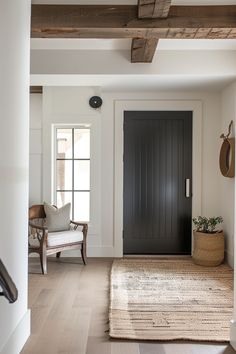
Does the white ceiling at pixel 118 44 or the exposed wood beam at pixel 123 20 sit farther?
the white ceiling at pixel 118 44

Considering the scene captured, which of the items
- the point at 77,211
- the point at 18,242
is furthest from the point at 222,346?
the point at 77,211

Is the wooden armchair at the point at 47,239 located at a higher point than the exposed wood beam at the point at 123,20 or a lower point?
lower

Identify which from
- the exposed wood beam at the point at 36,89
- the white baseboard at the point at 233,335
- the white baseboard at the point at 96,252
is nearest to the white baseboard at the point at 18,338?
the white baseboard at the point at 233,335

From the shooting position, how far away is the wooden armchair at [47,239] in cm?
440

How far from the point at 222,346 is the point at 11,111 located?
2.13 m

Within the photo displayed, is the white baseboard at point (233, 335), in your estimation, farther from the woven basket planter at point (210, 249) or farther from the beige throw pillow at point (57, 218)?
the beige throw pillow at point (57, 218)

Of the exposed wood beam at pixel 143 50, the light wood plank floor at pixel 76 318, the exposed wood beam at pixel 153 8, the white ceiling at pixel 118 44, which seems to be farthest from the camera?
the white ceiling at pixel 118 44

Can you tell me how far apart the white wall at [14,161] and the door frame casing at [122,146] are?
2.64m

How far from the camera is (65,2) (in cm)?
306

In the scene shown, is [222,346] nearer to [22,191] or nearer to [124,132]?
[22,191]

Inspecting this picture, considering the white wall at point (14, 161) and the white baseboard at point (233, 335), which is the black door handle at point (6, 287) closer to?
the white wall at point (14, 161)

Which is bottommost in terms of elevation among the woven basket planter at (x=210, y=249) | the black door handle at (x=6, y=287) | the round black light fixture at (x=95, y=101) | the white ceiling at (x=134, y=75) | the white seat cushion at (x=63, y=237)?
the woven basket planter at (x=210, y=249)

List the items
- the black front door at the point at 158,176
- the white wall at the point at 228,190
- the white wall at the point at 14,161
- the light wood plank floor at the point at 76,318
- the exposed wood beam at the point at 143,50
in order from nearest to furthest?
the white wall at the point at 14,161
the light wood plank floor at the point at 76,318
the exposed wood beam at the point at 143,50
the white wall at the point at 228,190
the black front door at the point at 158,176

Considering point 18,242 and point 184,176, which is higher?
point 184,176
